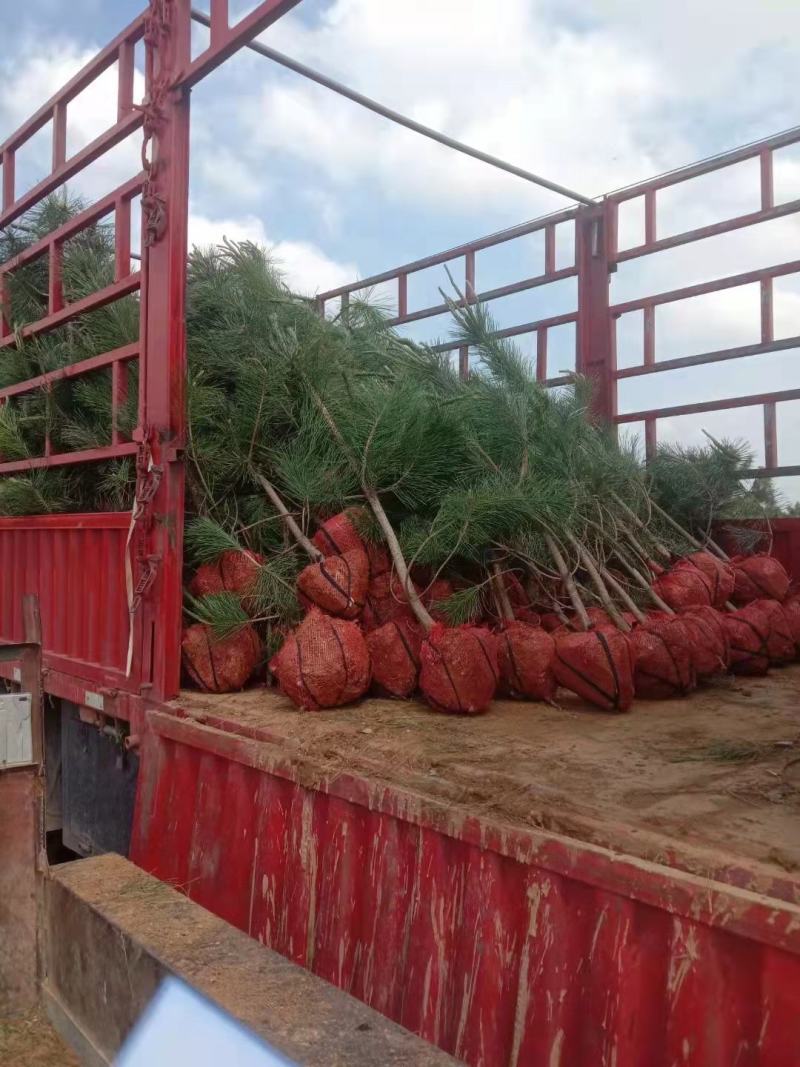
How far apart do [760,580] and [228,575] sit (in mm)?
2244

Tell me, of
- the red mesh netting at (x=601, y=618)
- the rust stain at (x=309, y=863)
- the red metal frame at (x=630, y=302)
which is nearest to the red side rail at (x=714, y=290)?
the red metal frame at (x=630, y=302)

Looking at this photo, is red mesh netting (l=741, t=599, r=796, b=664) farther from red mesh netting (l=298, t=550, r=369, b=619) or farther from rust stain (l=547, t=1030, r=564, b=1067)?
rust stain (l=547, t=1030, r=564, b=1067)

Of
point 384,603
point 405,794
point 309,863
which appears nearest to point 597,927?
point 405,794

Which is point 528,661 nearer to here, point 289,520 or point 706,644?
point 706,644

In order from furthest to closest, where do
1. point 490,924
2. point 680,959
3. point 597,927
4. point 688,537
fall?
point 688,537 < point 490,924 < point 597,927 < point 680,959

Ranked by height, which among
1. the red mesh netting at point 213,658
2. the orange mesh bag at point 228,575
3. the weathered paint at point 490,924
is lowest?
the weathered paint at point 490,924

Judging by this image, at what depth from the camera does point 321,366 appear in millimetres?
3504

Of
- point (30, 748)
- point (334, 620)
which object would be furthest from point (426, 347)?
point (30, 748)

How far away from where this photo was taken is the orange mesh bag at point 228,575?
3227mm

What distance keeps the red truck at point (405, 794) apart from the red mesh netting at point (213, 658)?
0.09 m

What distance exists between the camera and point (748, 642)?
3.34 meters

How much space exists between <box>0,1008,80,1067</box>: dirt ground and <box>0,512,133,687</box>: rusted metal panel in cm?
125

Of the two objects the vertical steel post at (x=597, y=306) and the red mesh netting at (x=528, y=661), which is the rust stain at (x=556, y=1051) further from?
the vertical steel post at (x=597, y=306)

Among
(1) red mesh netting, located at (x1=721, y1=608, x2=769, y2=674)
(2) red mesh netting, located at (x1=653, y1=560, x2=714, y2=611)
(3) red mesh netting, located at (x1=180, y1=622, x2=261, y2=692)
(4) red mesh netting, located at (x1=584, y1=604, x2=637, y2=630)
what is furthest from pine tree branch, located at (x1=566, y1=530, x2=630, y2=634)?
(3) red mesh netting, located at (x1=180, y1=622, x2=261, y2=692)
